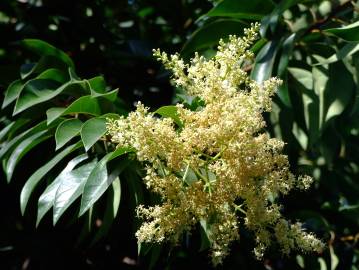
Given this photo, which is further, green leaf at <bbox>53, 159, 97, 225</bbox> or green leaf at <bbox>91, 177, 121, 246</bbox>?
green leaf at <bbox>91, 177, 121, 246</bbox>

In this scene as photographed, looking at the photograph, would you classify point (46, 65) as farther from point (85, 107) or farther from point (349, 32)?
point (349, 32)

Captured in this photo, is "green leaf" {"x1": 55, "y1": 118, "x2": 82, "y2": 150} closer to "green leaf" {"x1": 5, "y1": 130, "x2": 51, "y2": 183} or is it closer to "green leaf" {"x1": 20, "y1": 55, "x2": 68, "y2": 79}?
"green leaf" {"x1": 5, "y1": 130, "x2": 51, "y2": 183}

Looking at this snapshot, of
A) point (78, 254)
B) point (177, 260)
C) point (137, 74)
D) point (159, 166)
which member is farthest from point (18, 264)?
point (159, 166)

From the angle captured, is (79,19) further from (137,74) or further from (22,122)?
(22,122)

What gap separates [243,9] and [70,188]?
0.90 m

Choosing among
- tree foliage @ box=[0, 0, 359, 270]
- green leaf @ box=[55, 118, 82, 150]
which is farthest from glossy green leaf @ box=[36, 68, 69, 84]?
green leaf @ box=[55, 118, 82, 150]

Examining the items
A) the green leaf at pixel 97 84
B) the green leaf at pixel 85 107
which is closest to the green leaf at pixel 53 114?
the green leaf at pixel 85 107

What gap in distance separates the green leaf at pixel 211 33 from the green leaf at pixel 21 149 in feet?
2.05

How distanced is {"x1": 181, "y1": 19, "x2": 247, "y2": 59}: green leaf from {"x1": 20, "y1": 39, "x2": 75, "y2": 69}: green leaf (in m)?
0.42

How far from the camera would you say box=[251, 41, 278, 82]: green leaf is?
180 cm

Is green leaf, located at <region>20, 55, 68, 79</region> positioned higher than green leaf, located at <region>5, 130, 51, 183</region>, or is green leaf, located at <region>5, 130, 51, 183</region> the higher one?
green leaf, located at <region>20, 55, 68, 79</region>

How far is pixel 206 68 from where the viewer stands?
4.54ft

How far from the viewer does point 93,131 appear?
142 centimetres

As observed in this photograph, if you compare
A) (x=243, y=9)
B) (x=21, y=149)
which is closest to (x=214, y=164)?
(x=21, y=149)
